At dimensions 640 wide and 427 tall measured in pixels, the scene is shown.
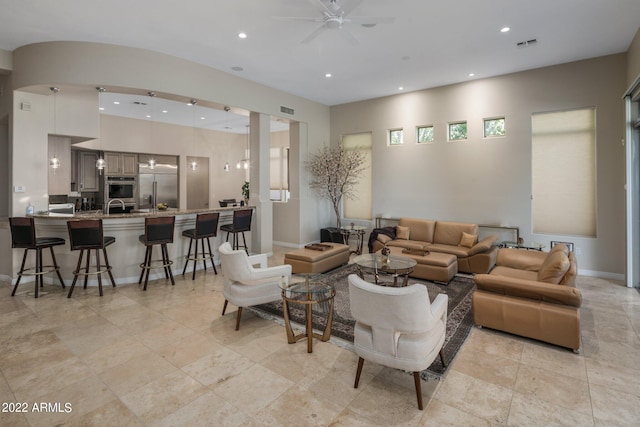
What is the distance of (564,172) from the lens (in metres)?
5.75

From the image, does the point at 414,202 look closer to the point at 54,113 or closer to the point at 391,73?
the point at 391,73

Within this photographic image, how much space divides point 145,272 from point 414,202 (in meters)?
5.75

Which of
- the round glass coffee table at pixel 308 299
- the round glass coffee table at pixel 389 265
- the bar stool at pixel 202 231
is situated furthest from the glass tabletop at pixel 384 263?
the bar stool at pixel 202 231

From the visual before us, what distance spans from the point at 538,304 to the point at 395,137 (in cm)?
540

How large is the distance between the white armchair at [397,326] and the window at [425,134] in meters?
5.61

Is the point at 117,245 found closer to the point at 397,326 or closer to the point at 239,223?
the point at 239,223

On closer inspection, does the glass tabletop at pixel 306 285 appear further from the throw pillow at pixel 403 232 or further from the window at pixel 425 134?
the window at pixel 425 134

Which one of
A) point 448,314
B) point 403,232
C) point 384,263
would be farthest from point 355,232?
point 448,314

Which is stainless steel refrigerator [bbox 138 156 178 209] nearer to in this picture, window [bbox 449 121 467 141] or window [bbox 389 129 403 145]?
window [bbox 389 129 403 145]

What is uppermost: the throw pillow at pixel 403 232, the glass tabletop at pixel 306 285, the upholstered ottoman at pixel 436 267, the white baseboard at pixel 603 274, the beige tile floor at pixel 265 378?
the throw pillow at pixel 403 232

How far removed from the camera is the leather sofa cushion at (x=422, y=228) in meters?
6.61

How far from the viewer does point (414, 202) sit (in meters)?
7.41

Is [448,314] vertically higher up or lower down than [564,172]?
lower down

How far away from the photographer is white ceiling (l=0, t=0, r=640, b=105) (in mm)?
3857
